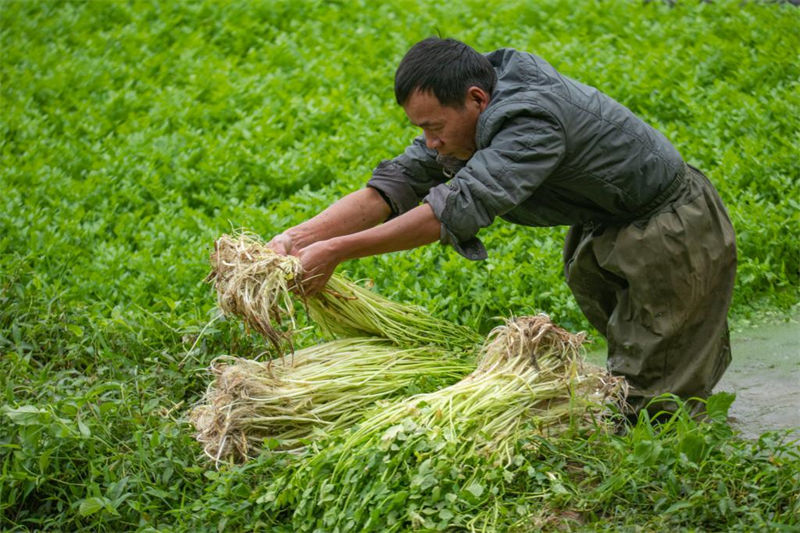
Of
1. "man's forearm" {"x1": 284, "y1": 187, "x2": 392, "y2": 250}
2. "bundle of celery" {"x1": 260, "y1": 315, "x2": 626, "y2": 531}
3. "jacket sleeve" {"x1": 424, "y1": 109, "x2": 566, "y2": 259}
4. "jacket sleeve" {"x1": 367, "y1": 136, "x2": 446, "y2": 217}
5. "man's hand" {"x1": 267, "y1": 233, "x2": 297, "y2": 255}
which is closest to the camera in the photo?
"bundle of celery" {"x1": 260, "y1": 315, "x2": 626, "y2": 531}

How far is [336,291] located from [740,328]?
236 cm

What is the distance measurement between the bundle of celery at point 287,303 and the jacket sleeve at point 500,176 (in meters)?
0.57

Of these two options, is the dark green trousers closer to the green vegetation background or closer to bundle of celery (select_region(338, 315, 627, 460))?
bundle of celery (select_region(338, 315, 627, 460))

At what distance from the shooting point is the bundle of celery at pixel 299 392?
3684 millimetres

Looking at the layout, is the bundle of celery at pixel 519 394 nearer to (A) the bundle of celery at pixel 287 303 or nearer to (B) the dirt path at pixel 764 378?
(A) the bundle of celery at pixel 287 303

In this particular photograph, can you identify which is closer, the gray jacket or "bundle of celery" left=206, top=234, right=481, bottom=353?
the gray jacket

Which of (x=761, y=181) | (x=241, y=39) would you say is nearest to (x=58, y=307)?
(x=761, y=181)

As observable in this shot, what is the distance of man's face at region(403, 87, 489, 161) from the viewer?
11.8 feet

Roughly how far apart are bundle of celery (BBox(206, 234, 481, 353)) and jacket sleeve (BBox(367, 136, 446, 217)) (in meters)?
0.39

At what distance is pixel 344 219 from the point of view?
4.04 m

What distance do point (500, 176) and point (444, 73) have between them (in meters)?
0.42

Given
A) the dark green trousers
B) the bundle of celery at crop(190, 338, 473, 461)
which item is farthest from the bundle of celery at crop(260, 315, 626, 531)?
the dark green trousers

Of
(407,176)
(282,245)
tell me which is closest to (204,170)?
(407,176)

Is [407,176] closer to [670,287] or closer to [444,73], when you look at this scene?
[444,73]
